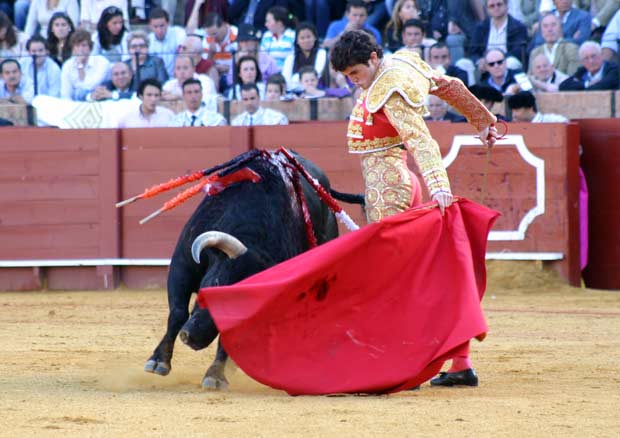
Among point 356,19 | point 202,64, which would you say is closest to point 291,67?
point 356,19

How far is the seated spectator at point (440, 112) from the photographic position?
27.5 feet

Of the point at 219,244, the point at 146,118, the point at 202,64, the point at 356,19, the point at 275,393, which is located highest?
the point at 356,19

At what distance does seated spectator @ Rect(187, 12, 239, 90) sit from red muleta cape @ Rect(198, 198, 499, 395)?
18.2ft

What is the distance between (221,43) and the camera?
9.70m

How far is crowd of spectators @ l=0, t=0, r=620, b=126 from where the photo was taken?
8602 mm

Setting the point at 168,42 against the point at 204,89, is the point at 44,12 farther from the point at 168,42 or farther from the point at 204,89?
the point at 204,89

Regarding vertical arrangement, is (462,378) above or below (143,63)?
below

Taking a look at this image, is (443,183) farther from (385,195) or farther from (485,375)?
(485,375)

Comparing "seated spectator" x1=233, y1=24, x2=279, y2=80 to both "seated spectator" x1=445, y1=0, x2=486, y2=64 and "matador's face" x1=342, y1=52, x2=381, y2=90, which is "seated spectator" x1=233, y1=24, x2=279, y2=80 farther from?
"matador's face" x1=342, y1=52, x2=381, y2=90

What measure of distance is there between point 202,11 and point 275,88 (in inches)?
61.7

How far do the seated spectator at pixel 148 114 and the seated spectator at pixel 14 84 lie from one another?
4.28 feet

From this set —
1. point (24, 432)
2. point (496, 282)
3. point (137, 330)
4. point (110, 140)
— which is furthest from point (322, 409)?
point (110, 140)

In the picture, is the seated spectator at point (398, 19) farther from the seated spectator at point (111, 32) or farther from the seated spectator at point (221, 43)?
the seated spectator at point (111, 32)

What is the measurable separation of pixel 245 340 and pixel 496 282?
4.29 meters
